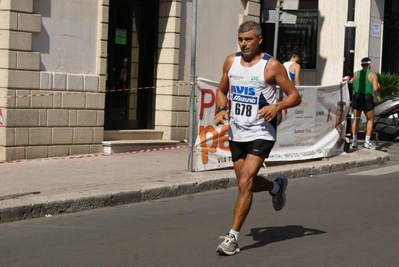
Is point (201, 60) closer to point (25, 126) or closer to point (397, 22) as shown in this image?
point (25, 126)

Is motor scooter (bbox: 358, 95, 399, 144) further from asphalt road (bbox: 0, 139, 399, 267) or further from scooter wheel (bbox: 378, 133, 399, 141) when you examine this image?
asphalt road (bbox: 0, 139, 399, 267)

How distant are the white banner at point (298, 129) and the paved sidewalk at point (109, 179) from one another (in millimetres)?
205

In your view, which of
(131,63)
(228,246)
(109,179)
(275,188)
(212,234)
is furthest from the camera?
(131,63)

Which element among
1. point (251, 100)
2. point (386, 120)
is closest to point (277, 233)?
point (251, 100)

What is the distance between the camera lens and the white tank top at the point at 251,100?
7219 mm

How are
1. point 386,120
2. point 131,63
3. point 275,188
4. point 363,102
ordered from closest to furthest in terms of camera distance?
point 275,188 → point 131,63 → point 363,102 → point 386,120

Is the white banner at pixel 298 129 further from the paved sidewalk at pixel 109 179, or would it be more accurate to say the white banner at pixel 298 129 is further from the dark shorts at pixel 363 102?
the dark shorts at pixel 363 102

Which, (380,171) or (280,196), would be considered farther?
(380,171)

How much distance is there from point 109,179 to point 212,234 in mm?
3377

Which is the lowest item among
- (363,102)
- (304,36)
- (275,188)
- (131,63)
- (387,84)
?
(275,188)

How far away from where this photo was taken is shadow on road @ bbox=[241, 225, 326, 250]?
757 centimetres

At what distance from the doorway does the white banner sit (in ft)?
10.3

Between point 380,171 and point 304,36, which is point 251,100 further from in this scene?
point 304,36

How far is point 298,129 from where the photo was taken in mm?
13742
